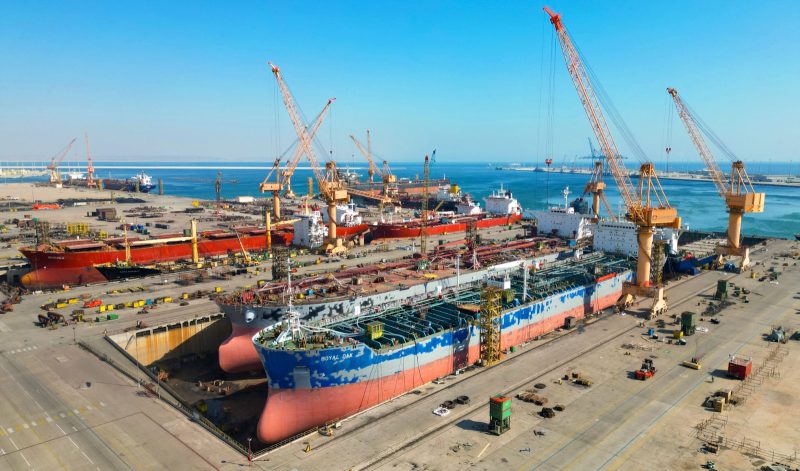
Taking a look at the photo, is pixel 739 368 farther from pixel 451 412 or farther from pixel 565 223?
pixel 565 223

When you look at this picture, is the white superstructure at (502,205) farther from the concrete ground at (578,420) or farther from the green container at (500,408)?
the green container at (500,408)

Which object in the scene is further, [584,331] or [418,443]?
[584,331]

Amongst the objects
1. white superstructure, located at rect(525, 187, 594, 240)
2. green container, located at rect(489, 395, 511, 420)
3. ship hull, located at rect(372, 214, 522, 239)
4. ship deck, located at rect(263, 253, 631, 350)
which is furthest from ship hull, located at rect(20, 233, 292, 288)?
white superstructure, located at rect(525, 187, 594, 240)

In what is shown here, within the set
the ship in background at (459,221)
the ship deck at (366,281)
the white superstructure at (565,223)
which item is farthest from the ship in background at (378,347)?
the white superstructure at (565,223)

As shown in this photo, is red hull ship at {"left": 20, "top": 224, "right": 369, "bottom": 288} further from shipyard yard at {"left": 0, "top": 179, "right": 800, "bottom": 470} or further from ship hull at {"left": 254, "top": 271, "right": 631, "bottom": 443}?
ship hull at {"left": 254, "top": 271, "right": 631, "bottom": 443}

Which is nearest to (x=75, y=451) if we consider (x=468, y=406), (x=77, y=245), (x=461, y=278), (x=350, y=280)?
(x=468, y=406)

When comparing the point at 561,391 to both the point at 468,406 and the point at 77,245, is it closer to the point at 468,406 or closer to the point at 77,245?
the point at 468,406

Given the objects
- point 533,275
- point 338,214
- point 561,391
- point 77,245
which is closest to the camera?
point 561,391

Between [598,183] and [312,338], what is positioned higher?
[598,183]

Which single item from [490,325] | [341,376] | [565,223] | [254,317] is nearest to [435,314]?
[490,325]
